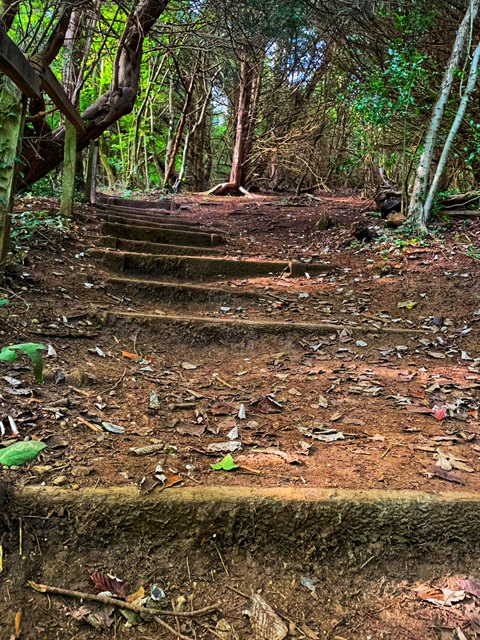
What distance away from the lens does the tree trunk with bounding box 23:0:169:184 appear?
501 cm

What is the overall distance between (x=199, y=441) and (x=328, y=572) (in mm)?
665

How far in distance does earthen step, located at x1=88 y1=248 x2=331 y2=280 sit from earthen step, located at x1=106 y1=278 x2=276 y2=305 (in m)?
0.45

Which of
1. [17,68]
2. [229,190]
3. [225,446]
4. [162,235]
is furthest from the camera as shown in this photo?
[229,190]

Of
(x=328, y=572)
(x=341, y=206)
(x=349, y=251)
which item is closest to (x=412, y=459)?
(x=328, y=572)

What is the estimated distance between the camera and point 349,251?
16.9ft

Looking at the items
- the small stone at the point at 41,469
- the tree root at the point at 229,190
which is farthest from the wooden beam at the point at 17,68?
the tree root at the point at 229,190

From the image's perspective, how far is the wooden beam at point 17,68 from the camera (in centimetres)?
223

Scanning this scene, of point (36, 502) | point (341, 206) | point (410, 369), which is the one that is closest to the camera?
point (36, 502)

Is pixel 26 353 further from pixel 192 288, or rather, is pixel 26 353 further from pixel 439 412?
pixel 192 288

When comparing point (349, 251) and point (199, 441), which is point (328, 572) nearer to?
point (199, 441)

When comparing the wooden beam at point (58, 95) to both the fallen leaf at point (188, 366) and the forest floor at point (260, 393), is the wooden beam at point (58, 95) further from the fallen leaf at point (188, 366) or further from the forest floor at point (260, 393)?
the fallen leaf at point (188, 366)

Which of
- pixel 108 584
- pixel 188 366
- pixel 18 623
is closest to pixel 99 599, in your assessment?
pixel 108 584

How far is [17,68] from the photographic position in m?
2.43

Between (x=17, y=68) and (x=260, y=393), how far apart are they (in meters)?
2.22
